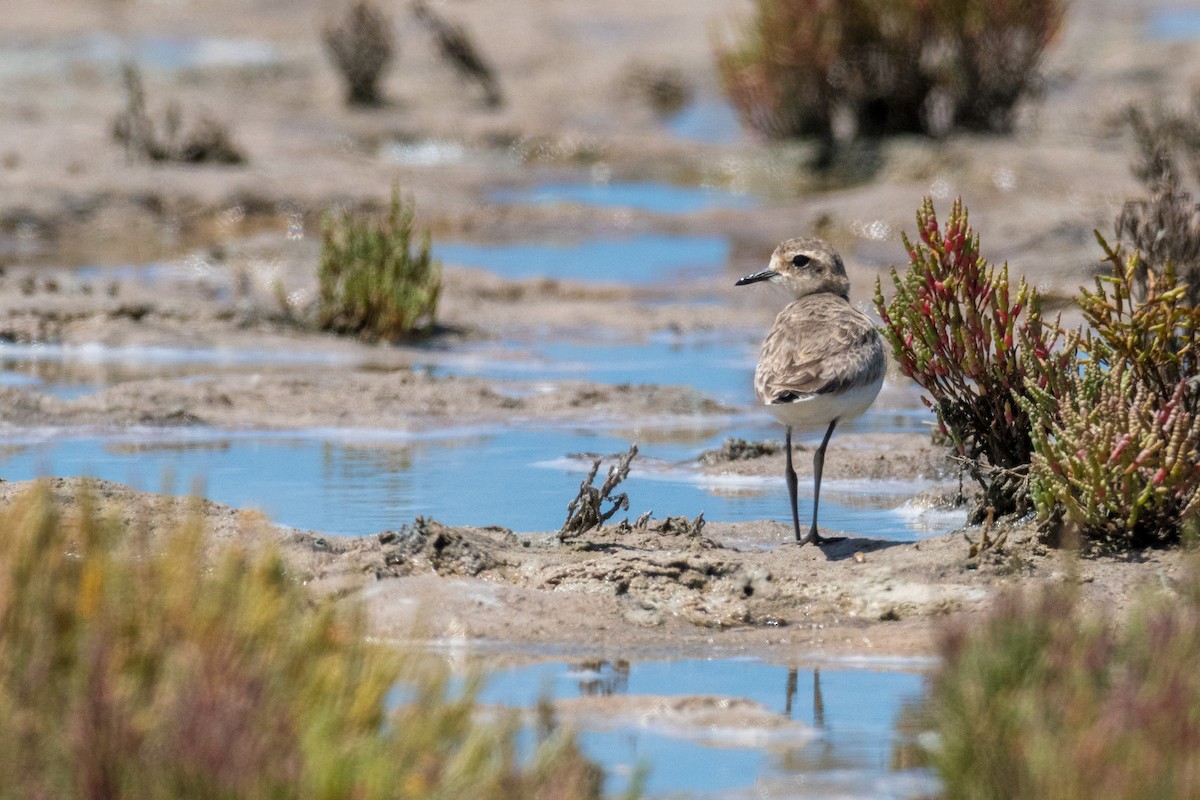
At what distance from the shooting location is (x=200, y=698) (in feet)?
14.4

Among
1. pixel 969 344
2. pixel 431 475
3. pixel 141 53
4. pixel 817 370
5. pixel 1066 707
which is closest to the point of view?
pixel 1066 707

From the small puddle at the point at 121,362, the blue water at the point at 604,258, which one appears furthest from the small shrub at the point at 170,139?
the small puddle at the point at 121,362

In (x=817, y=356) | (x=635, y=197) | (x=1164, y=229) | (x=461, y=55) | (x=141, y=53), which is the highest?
(x=141, y=53)

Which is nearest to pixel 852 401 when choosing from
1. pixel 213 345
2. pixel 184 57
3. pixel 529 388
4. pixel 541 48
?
pixel 529 388

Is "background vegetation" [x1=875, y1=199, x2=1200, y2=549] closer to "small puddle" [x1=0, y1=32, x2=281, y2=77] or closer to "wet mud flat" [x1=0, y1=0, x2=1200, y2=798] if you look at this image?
"wet mud flat" [x1=0, y1=0, x2=1200, y2=798]

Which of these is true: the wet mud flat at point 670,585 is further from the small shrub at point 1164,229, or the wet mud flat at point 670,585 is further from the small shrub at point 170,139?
the small shrub at point 170,139

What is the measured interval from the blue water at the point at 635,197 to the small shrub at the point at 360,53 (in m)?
5.44

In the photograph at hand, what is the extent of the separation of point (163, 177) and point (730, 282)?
24.0ft

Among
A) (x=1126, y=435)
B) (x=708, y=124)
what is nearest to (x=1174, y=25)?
(x=708, y=124)

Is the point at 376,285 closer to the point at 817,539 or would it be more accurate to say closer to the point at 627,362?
the point at 627,362

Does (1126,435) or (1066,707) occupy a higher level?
(1126,435)

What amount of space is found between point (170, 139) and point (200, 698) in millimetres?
20365

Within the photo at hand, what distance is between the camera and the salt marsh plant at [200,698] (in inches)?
170

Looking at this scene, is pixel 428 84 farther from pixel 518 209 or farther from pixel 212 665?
pixel 212 665
